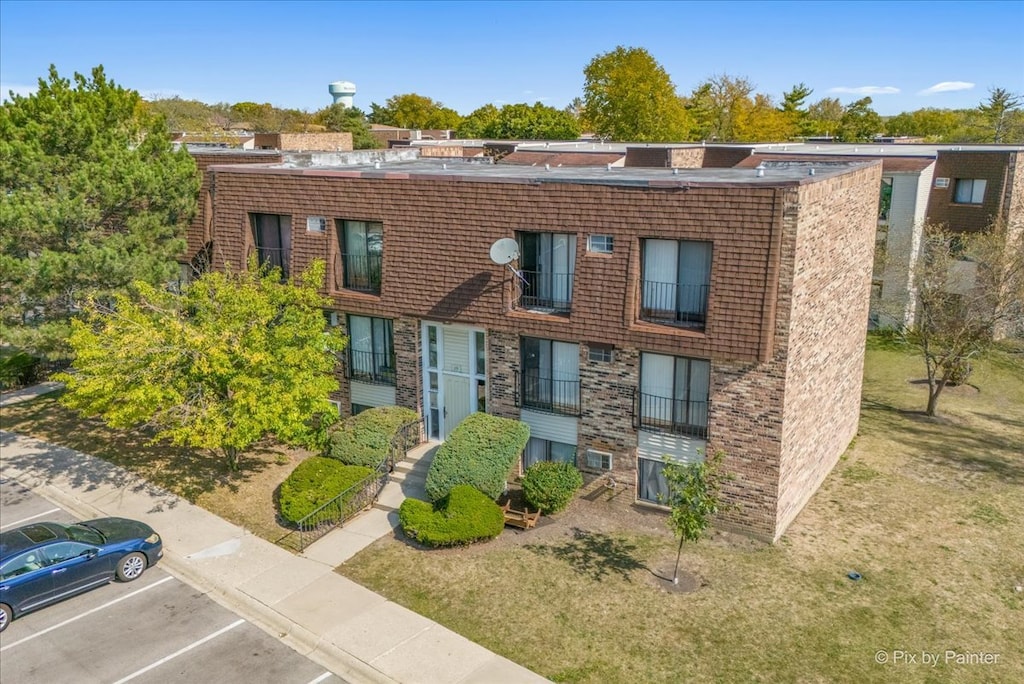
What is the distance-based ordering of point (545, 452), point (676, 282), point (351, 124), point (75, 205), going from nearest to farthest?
point (676, 282), point (545, 452), point (75, 205), point (351, 124)

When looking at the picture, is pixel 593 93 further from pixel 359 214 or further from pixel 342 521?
pixel 342 521

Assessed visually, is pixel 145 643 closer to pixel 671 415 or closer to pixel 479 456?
pixel 479 456

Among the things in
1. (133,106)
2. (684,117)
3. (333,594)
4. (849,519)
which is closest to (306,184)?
(133,106)

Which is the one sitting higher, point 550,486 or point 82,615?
point 550,486

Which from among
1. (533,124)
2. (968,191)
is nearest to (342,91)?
(533,124)

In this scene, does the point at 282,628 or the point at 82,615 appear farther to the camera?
the point at 82,615

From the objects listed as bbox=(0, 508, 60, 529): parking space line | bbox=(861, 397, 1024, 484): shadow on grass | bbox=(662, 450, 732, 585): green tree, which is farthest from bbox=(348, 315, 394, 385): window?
bbox=(861, 397, 1024, 484): shadow on grass
